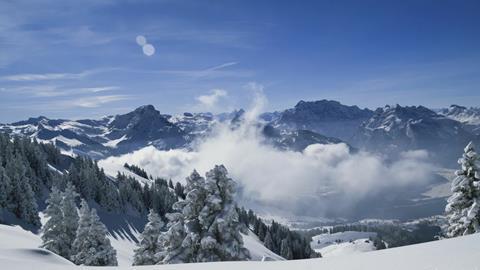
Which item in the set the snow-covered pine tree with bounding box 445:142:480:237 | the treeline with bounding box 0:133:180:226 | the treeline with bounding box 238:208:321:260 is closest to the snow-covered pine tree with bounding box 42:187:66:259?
the treeline with bounding box 0:133:180:226

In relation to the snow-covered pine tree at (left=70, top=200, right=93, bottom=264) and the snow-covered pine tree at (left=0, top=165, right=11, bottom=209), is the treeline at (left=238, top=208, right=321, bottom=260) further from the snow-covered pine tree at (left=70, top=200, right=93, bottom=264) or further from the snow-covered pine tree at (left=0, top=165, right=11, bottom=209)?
the snow-covered pine tree at (left=70, top=200, right=93, bottom=264)

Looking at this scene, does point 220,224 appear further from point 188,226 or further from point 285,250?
point 285,250

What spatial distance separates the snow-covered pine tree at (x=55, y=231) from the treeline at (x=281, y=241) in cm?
7749

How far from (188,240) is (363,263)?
14.9 metres

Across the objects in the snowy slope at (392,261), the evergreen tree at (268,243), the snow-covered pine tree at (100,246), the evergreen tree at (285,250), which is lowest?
the evergreen tree at (285,250)

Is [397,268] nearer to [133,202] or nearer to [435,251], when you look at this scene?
[435,251]

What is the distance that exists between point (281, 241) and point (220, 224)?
335ft

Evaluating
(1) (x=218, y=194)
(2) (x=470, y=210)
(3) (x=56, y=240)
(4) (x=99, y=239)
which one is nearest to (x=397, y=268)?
(1) (x=218, y=194)

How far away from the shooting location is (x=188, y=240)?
22.7 meters

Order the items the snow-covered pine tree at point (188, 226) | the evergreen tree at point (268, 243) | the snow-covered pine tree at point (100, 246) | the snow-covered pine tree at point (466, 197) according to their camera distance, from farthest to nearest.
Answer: the evergreen tree at point (268, 243), the snow-covered pine tree at point (100, 246), the snow-covered pine tree at point (466, 197), the snow-covered pine tree at point (188, 226)

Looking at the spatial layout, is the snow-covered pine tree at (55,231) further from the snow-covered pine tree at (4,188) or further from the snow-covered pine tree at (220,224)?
the snow-covered pine tree at (220,224)

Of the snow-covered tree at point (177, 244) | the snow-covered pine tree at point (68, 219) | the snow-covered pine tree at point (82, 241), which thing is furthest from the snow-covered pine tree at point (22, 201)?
the snow-covered tree at point (177, 244)

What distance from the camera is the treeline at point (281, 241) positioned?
112 meters

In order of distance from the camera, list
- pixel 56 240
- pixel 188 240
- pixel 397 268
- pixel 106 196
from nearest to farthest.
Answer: pixel 397 268 < pixel 188 240 < pixel 56 240 < pixel 106 196
